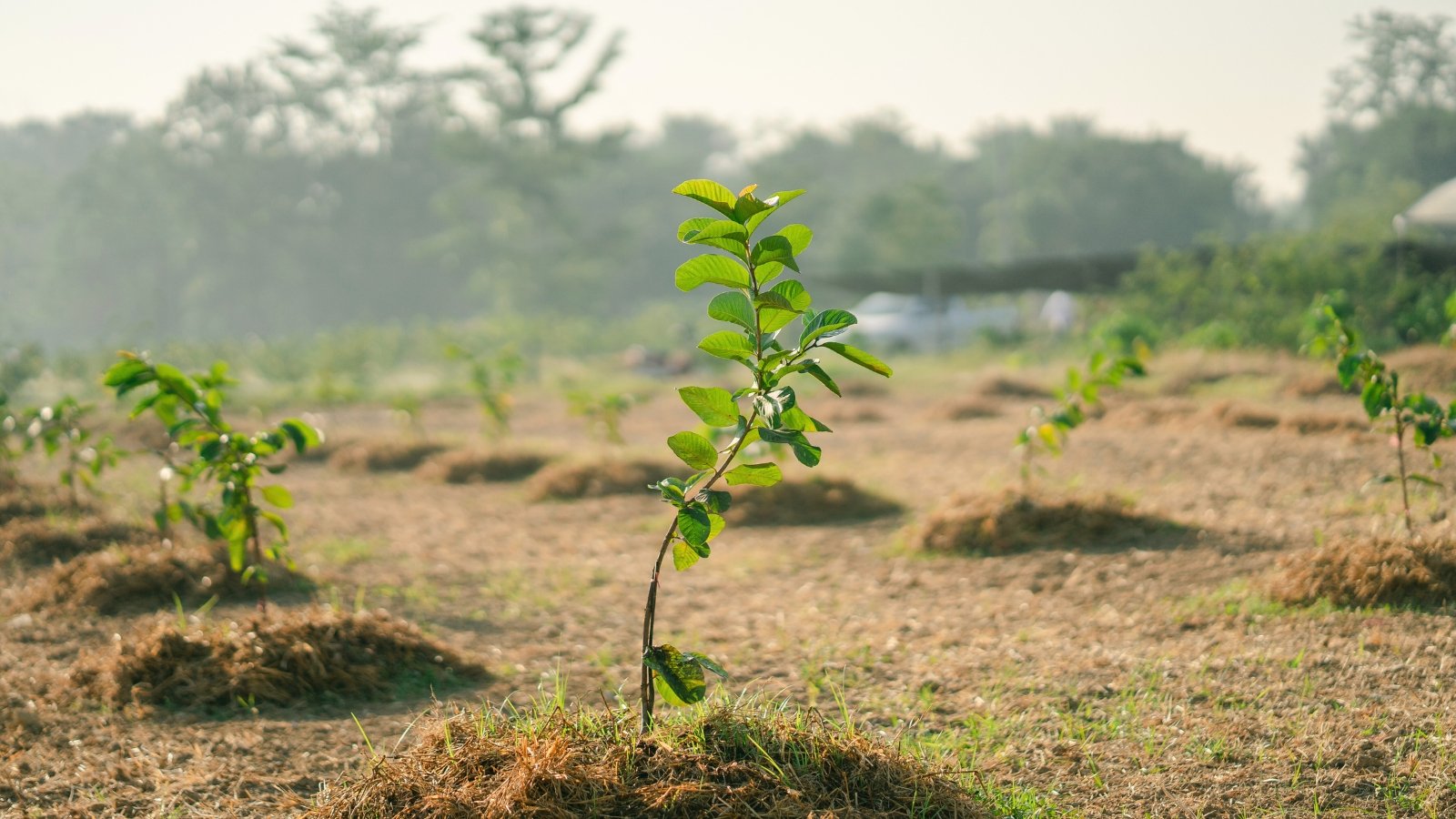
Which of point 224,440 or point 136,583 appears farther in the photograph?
point 136,583

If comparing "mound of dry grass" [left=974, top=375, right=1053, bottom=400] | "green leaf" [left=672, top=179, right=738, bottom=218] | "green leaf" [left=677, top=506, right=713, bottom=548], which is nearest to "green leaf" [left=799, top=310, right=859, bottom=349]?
"green leaf" [left=672, top=179, right=738, bottom=218]

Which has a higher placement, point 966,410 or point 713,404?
point 713,404

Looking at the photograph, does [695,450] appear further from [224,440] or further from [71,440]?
[71,440]

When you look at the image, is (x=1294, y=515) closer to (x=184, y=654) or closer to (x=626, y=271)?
(x=184, y=654)

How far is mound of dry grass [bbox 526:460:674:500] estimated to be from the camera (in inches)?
296

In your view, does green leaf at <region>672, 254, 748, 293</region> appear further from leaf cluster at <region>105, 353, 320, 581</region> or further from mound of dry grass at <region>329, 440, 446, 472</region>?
mound of dry grass at <region>329, 440, 446, 472</region>

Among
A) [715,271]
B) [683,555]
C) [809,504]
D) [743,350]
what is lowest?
[809,504]

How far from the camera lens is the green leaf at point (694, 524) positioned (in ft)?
6.86

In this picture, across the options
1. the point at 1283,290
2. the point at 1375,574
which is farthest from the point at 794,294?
the point at 1283,290

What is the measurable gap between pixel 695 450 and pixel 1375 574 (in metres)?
2.63

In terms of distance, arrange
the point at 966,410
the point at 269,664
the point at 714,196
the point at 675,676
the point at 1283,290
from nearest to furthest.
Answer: the point at 714,196 → the point at 675,676 → the point at 269,664 → the point at 966,410 → the point at 1283,290

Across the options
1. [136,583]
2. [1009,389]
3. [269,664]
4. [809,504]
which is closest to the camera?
[269,664]

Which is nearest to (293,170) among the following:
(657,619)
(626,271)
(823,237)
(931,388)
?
(626,271)

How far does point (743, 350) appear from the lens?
83.7 inches
